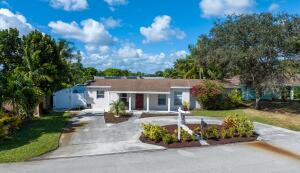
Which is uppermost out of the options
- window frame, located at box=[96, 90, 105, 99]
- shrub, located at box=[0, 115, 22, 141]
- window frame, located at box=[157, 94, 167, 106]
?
window frame, located at box=[96, 90, 105, 99]

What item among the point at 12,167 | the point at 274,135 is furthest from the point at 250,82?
the point at 12,167

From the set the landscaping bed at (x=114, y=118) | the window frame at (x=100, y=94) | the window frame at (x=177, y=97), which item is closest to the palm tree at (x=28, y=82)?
the landscaping bed at (x=114, y=118)

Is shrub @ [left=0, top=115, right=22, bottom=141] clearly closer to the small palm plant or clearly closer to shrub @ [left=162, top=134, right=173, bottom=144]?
the small palm plant

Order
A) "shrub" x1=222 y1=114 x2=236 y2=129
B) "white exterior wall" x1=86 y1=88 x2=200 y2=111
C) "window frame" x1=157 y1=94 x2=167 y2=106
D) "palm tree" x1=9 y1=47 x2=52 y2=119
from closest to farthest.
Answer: "shrub" x1=222 y1=114 x2=236 y2=129, "palm tree" x1=9 y1=47 x2=52 y2=119, "white exterior wall" x1=86 y1=88 x2=200 y2=111, "window frame" x1=157 y1=94 x2=167 y2=106

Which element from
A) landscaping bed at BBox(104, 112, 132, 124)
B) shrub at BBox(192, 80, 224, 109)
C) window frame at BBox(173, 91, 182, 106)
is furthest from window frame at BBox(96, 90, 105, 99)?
shrub at BBox(192, 80, 224, 109)

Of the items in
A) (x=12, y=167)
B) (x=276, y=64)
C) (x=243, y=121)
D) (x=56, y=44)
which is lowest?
(x=12, y=167)

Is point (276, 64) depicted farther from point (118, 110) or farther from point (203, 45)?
point (118, 110)

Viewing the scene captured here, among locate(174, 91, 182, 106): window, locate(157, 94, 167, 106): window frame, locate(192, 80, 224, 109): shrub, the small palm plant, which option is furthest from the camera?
locate(157, 94, 167, 106): window frame

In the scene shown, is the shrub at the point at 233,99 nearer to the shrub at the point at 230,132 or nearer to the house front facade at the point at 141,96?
the house front facade at the point at 141,96
